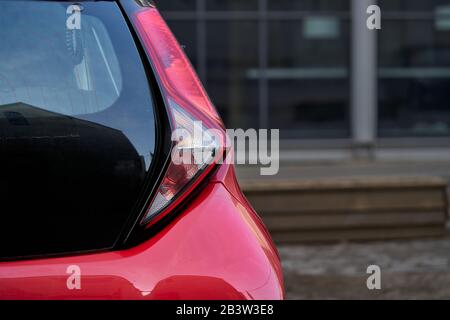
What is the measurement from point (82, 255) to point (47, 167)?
0.79ft

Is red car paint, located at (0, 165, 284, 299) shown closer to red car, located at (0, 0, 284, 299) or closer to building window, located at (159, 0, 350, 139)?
red car, located at (0, 0, 284, 299)

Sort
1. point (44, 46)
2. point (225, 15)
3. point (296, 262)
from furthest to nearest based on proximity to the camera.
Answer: point (225, 15) < point (296, 262) < point (44, 46)

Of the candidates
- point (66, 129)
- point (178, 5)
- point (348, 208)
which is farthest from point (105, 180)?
point (178, 5)

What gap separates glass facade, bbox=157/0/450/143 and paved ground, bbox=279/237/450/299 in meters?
3.70

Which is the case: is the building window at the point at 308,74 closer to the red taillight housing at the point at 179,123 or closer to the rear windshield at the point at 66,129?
the red taillight housing at the point at 179,123

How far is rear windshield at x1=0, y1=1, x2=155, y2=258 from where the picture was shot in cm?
179

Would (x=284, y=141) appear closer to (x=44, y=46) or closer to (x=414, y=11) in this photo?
(x=414, y=11)

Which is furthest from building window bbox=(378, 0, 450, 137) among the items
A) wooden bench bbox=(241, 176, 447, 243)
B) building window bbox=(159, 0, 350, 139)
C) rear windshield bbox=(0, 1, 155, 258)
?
rear windshield bbox=(0, 1, 155, 258)

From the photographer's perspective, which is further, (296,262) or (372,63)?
(372,63)

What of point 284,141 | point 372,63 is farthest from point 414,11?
point 284,141

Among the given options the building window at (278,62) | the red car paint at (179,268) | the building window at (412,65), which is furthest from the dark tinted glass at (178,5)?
the red car paint at (179,268)

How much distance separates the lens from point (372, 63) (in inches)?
393

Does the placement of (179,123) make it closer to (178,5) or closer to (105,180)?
(105,180)

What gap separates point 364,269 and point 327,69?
4810mm
